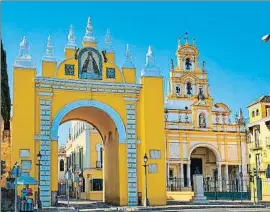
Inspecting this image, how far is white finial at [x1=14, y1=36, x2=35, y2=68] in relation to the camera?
1061 inches

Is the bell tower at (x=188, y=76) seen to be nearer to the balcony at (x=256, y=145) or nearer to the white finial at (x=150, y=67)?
the balcony at (x=256, y=145)

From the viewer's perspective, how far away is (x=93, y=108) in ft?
94.8

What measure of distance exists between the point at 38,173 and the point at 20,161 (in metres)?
1.11

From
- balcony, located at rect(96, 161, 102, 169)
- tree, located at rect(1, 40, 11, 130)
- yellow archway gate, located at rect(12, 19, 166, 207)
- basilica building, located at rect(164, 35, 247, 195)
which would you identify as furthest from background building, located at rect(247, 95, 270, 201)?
tree, located at rect(1, 40, 11, 130)

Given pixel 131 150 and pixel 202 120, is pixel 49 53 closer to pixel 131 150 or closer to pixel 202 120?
pixel 131 150

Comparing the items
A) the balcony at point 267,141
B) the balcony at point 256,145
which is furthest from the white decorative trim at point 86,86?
the balcony at point 256,145

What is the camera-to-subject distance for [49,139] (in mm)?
→ 27266

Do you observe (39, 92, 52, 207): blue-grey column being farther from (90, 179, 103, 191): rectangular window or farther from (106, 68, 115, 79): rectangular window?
(90, 179, 103, 191): rectangular window

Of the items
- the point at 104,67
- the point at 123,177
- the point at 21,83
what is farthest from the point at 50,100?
the point at 123,177

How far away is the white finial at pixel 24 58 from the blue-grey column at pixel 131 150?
572 centimetres

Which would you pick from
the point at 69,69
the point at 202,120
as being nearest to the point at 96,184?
the point at 202,120

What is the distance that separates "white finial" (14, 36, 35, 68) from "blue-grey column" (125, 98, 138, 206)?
5.72 m

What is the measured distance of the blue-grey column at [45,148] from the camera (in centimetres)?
2649

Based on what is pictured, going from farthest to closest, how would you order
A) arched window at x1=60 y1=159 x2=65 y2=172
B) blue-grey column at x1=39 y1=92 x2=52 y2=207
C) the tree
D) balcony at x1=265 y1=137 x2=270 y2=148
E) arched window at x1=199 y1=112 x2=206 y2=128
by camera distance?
arched window at x1=60 y1=159 x2=65 y2=172, arched window at x1=199 y1=112 x2=206 y2=128, balcony at x1=265 y1=137 x2=270 y2=148, blue-grey column at x1=39 y1=92 x2=52 y2=207, the tree
